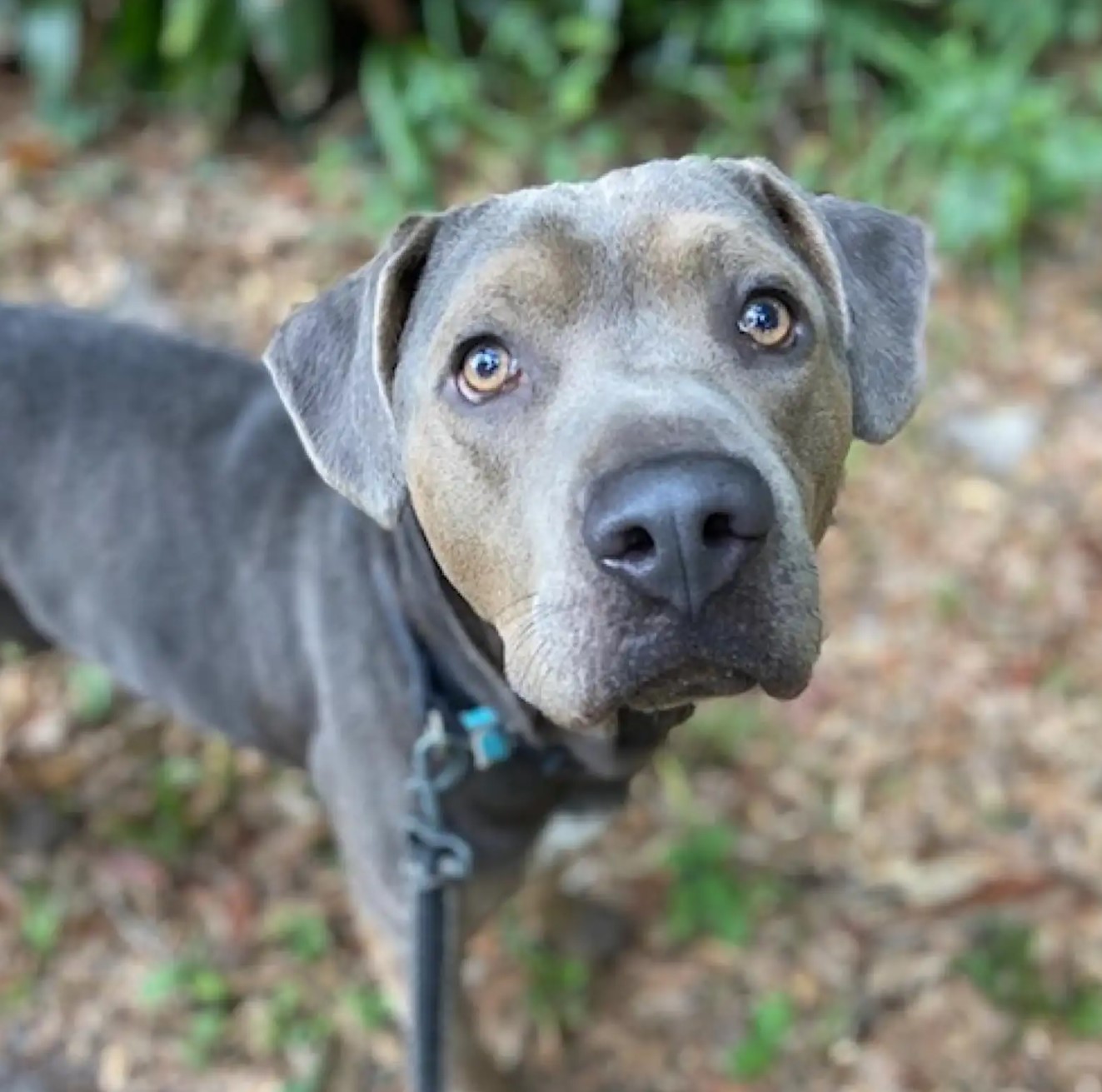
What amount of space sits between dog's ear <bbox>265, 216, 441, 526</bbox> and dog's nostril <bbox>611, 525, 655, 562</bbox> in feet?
2.06

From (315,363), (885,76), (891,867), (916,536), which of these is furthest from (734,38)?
(315,363)

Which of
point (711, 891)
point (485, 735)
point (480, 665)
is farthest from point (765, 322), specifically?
point (711, 891)

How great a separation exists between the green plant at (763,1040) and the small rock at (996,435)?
7.16 feet

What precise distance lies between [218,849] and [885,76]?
4.57 metres

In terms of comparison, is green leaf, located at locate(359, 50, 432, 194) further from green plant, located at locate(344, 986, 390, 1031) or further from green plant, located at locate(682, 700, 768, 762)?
green plant, located at locate(344, 986, 390, 1031)

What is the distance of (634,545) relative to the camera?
228 cm

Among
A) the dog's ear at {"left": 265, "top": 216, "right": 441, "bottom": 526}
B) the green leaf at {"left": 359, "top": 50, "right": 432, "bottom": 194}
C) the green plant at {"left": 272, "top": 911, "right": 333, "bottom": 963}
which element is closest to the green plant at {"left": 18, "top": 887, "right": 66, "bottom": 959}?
the green plant at {"left": 272, "top": 911, "right": 333, "bottom": 963}

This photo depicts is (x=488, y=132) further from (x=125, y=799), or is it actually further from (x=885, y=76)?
(x=125, y=799)

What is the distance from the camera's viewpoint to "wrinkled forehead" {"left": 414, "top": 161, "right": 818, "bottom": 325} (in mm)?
2625

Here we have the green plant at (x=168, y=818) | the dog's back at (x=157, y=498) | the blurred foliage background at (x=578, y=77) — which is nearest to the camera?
the dog's back at (x=157, y=498)

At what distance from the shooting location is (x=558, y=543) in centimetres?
241

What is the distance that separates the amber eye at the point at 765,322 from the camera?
263 centimetres

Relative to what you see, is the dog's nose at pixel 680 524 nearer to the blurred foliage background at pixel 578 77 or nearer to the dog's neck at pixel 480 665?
the dog's neck at pixel 480 665

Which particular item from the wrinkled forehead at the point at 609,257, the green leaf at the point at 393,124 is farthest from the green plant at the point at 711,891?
the green leaf at the point at 393,124
